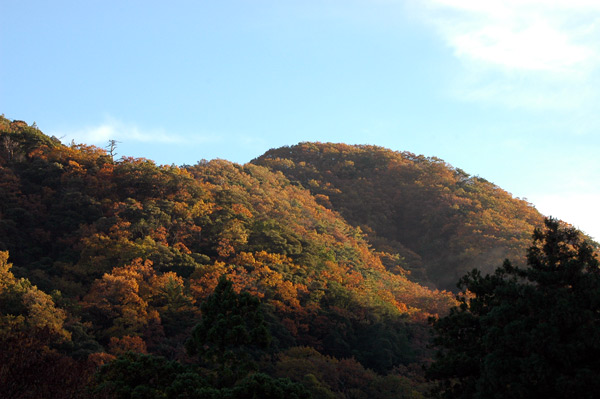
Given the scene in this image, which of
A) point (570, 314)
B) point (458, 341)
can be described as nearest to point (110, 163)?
point (458, 341)

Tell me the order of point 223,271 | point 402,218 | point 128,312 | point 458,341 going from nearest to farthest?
point 458,341, point 128,312, point 223,271, point 402,218

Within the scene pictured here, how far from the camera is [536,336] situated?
17438 mm

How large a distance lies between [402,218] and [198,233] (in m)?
48.6

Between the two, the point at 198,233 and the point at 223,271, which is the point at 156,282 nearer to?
the point at 223,271

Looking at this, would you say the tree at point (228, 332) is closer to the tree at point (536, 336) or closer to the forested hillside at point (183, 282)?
the forested hillside at point (183, 282)

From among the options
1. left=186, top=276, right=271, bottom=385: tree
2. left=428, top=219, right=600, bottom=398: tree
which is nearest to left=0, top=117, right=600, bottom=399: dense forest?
left=186, top=276, right=271, bottom=385: tree

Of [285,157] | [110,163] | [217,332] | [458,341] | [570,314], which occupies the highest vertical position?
[285,157]

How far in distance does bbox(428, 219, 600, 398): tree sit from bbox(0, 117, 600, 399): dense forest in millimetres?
419

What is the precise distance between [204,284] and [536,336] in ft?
104

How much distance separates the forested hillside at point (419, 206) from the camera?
76500 mm

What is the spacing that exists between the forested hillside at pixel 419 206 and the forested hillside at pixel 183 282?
1346 cm

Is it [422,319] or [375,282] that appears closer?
A: [422,319]

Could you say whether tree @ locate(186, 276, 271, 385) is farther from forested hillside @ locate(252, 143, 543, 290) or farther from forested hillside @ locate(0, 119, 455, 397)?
forested hillside @ locate(252, 143, 543, 290)

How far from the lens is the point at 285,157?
117 meters
